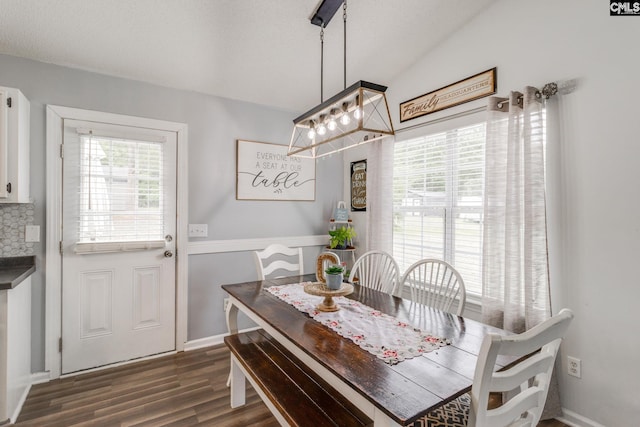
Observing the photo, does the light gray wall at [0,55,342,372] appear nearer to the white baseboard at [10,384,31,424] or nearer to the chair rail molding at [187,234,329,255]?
the chair rail molding at [187,234,329,255]

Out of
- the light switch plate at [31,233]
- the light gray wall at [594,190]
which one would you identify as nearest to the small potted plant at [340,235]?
the light gray wall at [594,190]

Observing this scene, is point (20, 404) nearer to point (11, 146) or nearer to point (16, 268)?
point (16, 268)

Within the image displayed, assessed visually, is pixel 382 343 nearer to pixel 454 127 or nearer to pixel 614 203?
pixel 614 203

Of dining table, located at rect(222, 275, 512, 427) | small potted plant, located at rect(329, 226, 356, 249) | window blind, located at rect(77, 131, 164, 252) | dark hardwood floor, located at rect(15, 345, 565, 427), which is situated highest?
window blind, located at rect(77, 131, 164, 252)

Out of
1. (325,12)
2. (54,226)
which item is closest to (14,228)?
(54,226)

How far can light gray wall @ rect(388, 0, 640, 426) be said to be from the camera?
5.59 ft

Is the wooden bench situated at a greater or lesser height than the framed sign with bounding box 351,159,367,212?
lesser

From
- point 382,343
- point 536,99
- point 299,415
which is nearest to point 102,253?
point 299,415

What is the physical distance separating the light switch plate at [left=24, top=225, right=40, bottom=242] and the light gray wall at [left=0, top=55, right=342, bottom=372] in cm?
4

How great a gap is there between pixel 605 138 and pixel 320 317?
1916 millimetres

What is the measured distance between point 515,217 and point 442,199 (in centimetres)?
71

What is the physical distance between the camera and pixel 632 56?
5.52 ft

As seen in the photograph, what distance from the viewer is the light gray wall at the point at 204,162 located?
236 cm

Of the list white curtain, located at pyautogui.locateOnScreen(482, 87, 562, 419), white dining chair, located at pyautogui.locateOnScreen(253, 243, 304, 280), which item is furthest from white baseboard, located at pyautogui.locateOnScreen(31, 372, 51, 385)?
white curtain, located at pyautogui.locateOnScreen(482, 87, 562, 419)
